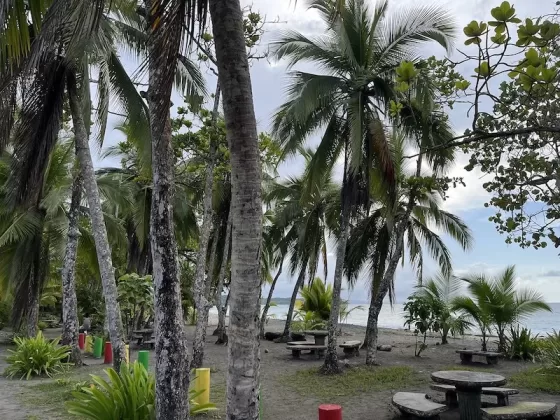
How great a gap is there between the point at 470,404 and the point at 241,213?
6020 mm

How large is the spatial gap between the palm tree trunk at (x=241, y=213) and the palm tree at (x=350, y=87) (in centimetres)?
809

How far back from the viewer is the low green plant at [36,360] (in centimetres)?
1258

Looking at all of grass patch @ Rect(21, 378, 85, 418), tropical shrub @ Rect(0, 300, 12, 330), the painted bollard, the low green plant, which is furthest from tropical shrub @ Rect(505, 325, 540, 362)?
tropical shrub @ Rect(0, 300, 12, 330)

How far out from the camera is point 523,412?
7371 mm

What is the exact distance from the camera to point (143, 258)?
2273cm

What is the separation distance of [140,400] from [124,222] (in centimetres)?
1724

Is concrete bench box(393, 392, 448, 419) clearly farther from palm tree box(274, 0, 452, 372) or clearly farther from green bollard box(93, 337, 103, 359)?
green bollard box(93, 337, 103, 359)

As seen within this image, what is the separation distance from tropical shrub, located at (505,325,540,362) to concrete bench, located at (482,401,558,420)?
9.18 meters

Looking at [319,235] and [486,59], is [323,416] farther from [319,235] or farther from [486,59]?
[319,235]

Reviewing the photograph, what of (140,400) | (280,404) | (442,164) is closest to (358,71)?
(442,164)

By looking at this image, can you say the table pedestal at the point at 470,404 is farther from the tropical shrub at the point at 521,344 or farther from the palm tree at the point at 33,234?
the palm tree at the point at 33,234

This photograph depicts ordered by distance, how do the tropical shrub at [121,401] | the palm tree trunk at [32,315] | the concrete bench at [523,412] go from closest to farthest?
the tropical shrub at [121,401]
the concrete bench at [523,412]
the palm tree trunk at [32,315]

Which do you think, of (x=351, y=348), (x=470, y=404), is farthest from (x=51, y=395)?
(x=351, y=348)

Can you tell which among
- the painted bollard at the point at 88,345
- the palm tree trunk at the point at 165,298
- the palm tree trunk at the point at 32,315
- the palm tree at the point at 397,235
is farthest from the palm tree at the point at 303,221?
the palm tree trunk at the point at 165,298
